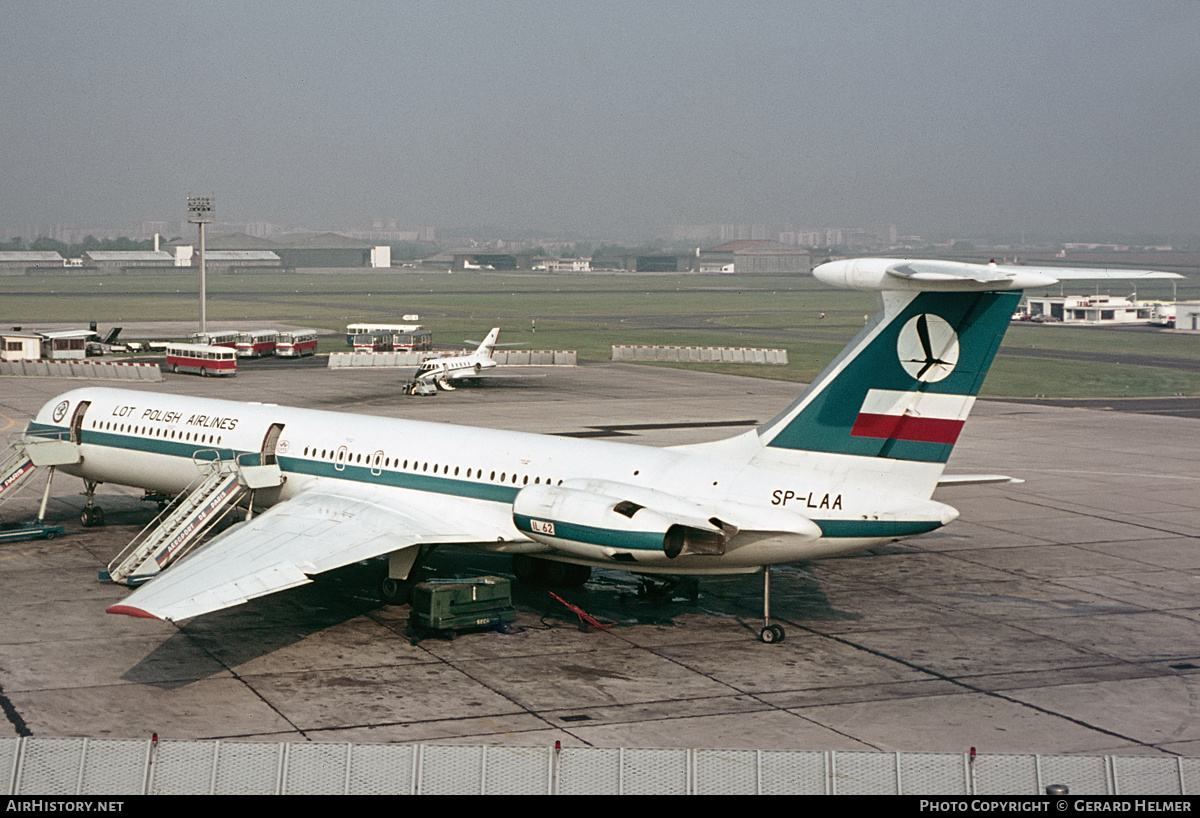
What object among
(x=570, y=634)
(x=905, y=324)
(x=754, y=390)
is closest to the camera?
(x=905, y=324)

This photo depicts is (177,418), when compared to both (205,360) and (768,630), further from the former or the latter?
(205,360)

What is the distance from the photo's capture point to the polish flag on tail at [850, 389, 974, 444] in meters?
23.0

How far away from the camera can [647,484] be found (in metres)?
25.9

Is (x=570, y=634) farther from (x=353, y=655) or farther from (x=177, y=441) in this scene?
(x=177, y=441)

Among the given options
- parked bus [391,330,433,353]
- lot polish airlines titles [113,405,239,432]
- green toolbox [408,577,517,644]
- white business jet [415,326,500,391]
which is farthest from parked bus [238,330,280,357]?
green toolbox [408,577,517,644]

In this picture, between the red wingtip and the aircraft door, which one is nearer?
the red wingtip

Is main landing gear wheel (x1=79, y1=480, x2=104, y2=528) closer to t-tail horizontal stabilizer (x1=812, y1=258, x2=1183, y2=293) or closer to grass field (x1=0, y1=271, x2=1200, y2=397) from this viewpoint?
t-tail horizontal stabilizer (x1=812, y1=258, x2=1183, y2=293)

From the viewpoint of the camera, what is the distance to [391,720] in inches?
787

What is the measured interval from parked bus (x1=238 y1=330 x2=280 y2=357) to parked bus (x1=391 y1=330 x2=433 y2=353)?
899cm

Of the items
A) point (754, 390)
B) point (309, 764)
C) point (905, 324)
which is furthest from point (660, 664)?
point (754, 390)

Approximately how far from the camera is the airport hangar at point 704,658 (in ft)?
64.7

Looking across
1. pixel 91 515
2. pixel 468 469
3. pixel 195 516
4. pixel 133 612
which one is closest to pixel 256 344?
pixel 91 515

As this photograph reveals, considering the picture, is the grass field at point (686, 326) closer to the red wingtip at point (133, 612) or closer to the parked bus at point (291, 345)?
the parked bus at point (291, 345)

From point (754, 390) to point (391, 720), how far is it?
184 feet
